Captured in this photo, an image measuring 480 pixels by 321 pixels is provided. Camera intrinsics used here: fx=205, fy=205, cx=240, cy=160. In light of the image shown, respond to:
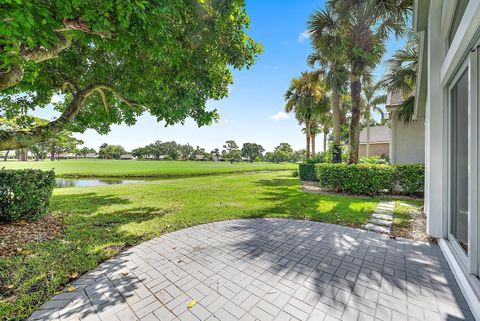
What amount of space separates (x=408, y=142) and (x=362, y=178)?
22.9ft

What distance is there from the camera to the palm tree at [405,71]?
9352mm

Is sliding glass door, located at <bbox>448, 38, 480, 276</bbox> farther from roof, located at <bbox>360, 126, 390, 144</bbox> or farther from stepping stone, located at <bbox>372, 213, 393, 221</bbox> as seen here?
roof, located at <bbox>360, 126, 390, 144</bbox>

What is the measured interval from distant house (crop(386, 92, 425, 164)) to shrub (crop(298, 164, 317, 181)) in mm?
5149

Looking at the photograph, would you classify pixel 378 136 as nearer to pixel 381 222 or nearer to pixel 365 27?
pixel 365 27

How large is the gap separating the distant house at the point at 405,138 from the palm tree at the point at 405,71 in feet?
8.59

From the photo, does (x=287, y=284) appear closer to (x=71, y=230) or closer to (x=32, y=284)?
(x=32, y=284)

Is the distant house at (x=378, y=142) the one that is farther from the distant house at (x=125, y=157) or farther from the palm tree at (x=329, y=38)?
the distant house at (x=125, y=157)

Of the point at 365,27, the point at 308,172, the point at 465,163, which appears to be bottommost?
the point at 308,172

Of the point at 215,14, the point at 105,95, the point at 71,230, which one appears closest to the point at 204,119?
the point at 215,14

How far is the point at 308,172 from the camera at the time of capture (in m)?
15.8

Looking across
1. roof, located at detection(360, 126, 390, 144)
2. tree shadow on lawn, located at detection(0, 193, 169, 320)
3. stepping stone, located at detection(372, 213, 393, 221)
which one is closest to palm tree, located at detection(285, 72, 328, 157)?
roof, located at detection(360, 126, 390, 144)

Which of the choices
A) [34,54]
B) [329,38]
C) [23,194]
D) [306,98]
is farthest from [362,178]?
[23,194]

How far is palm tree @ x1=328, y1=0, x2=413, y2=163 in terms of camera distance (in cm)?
806

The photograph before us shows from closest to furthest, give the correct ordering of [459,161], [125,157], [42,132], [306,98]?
1. [459,161]
2. [42,132]
3. [306,98]
4. [125,157]
